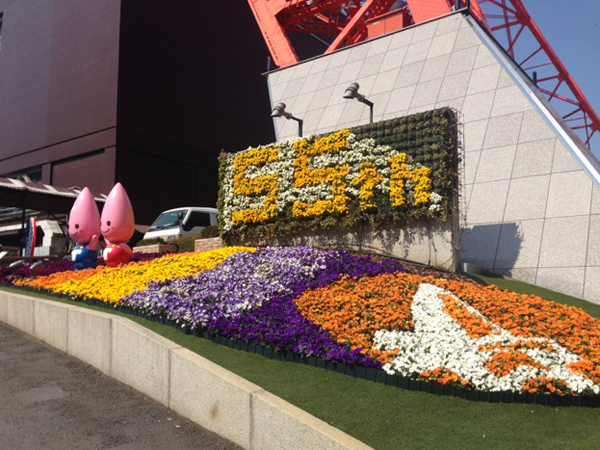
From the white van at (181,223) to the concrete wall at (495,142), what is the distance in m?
5.06

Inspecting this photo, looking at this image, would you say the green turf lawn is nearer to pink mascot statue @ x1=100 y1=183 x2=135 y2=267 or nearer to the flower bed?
the flower bed

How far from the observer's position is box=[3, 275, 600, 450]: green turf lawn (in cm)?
417

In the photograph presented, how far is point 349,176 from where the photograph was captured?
13.9 metres

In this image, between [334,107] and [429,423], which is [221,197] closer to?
[334,107]

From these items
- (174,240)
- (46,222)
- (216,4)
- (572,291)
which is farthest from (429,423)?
(216,4)

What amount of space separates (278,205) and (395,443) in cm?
1123

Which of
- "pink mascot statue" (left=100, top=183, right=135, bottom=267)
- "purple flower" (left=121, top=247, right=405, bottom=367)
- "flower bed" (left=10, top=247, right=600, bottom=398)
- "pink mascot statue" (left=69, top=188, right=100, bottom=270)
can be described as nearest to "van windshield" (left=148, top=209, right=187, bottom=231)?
"pink mascot statue" (left=69, top=188, right=100, bottom=270)

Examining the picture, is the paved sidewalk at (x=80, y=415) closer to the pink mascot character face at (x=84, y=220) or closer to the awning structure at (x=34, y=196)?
the pink mascot character face at (x=84, y=220)

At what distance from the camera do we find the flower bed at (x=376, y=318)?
521cm

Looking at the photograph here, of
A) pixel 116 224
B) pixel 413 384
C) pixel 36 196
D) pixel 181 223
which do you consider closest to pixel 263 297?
pixel 413 384

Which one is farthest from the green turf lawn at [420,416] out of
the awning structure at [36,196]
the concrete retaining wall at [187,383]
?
the awning structure at [36,196]

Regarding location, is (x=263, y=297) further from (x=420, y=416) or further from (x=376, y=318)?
(x=420, y=416)

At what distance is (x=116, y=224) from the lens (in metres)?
11.9

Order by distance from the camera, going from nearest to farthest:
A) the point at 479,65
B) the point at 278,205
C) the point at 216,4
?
the point at 278,205, the point at 479,65, the point at 216,4
